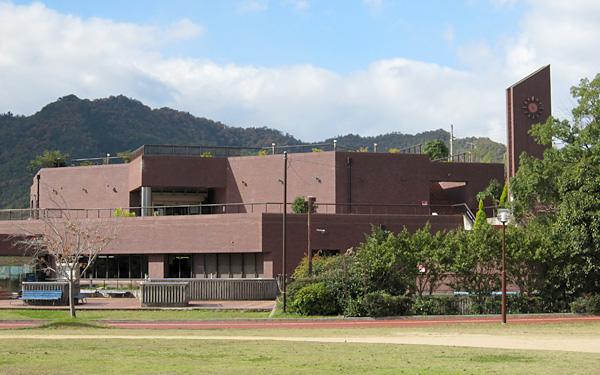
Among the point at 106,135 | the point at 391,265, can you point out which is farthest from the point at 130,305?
the point at 106,135

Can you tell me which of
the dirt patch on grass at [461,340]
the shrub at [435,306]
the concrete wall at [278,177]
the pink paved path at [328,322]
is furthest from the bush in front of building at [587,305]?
the concrete wall at [278,177]

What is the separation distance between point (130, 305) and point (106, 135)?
106 m

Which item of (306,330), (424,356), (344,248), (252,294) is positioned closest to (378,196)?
(344,248)

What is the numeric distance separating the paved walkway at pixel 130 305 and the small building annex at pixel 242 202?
19.7ft

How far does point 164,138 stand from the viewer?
14700 cm

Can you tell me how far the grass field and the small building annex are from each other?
21.5m

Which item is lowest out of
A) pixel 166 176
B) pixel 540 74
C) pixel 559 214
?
pixel 559 214

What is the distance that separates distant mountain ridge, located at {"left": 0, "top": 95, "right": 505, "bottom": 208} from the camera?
11519cm

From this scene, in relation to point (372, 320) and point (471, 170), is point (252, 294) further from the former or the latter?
point (471, 170)

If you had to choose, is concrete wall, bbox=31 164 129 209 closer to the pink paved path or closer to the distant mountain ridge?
the pink paved path

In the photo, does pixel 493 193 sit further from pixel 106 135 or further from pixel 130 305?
pixel 106 135

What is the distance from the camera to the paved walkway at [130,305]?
32459mm

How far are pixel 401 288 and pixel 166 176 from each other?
980 inches

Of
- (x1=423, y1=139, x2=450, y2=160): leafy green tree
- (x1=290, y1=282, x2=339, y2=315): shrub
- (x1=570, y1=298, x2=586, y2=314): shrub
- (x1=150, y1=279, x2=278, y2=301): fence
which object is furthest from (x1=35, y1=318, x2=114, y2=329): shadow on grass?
(x1=423, y1=139, x2=450, y2=160): leafy green tree
